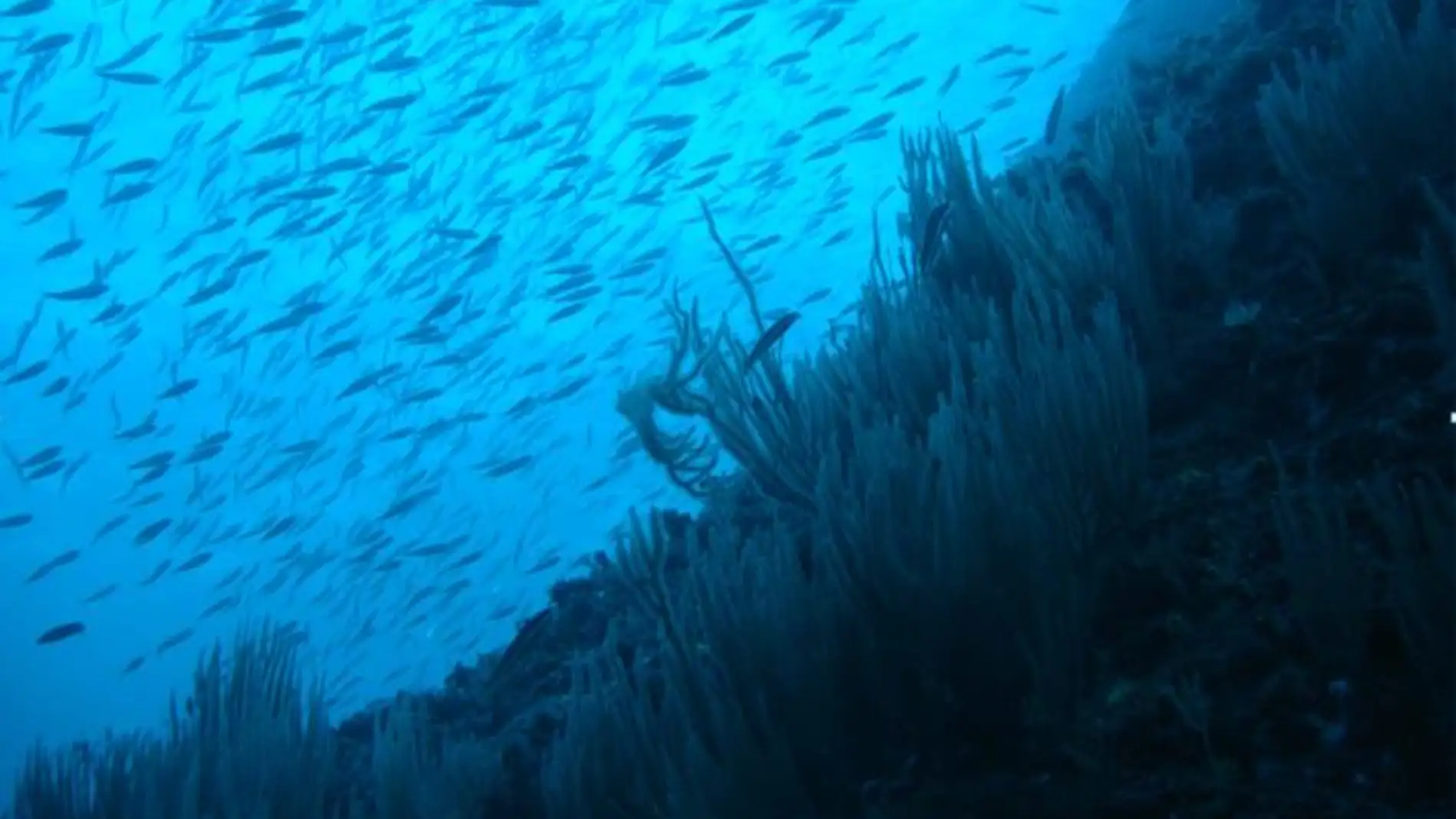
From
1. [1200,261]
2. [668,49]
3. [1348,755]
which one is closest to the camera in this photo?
[1348,755]

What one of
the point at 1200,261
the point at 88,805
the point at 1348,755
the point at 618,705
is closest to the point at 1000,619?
the point at 1348,755

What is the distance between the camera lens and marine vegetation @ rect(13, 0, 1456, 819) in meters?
2.10

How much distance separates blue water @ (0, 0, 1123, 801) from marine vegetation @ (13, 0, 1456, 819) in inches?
363

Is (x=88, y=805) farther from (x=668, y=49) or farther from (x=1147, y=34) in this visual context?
(x=668, y=49)

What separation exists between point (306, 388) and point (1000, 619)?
3940 centimetres

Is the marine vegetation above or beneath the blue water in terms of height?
beneath

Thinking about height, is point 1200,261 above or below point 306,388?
below

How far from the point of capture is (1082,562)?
8.79ft

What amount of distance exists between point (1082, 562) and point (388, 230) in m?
31.7

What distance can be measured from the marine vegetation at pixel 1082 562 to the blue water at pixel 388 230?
9.23 metres

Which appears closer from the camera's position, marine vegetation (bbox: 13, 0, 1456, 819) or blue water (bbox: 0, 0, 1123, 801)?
marine vegetation (bbox: 13, 0, 1456, 819)

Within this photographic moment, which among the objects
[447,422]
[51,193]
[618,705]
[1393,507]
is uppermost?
[51,193]

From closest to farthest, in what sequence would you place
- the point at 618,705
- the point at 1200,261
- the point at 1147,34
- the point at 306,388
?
the point at 618,705, the point at 1200,261, the point at 1147,34, the point at 306,388

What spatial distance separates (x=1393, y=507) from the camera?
78.0 inches
